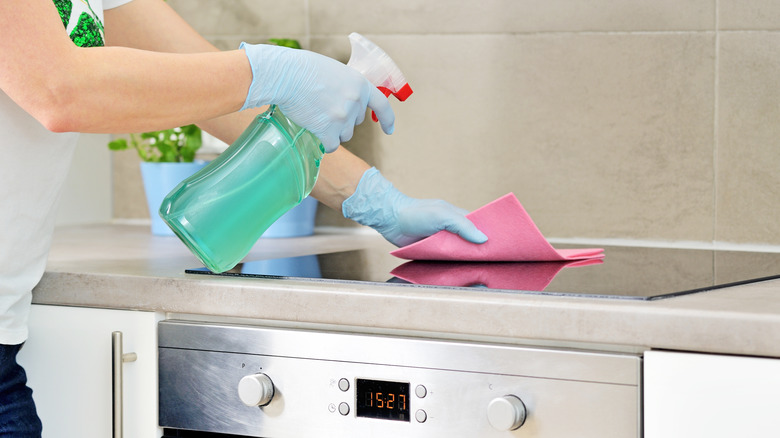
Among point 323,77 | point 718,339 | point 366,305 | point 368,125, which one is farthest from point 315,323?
point 368,125

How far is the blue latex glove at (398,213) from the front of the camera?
1243 mm

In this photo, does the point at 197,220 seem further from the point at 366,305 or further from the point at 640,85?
the point at 640,85

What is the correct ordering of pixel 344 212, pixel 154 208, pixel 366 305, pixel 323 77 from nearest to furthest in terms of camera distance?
pixel 366 305
pixel 323 77
pixel 344 212
pixel 154 208

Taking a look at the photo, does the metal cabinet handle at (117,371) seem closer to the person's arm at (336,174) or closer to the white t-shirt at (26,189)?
the white t-shirt at (26,189)

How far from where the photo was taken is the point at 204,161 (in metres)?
1.79

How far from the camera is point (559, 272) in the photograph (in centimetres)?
112

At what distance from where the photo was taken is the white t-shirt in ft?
3.29

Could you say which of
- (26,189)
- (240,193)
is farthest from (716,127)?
(26,189)

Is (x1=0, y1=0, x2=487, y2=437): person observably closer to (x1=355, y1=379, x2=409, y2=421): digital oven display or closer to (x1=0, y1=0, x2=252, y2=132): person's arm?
(x1=0, y1=0, x2=252, y2=132): person's arm

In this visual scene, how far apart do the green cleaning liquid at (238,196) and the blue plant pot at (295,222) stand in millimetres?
576

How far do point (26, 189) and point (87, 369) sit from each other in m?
0.27

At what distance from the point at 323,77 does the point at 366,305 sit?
304 mm

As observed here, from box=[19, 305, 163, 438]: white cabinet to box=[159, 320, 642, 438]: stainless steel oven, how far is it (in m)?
0.03

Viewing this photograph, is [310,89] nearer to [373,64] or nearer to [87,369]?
[373,64]
